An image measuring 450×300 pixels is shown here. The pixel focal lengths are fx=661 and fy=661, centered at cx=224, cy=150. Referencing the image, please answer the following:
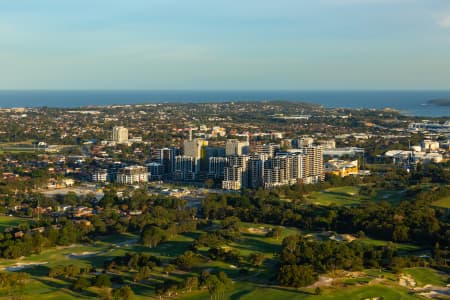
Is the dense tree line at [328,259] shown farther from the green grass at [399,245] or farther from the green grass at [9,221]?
the green grass at [9,221]

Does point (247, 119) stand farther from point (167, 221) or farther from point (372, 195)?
point (167, 221)

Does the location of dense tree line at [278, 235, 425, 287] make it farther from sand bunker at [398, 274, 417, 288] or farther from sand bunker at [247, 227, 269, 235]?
sand bunker at [247, 227, 269, 235]

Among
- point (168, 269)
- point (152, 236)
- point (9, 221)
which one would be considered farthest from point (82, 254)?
point (9, 221)

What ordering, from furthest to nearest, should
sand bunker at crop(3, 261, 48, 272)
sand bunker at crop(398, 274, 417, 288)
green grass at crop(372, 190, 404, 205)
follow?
green grass at crop(372, 190, 404, 205) < sand bunker at crop(3, 261, 48, 272) < sand bunker at crop(398, 274, 417, 288)

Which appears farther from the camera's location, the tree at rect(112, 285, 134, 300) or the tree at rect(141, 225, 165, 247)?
the tree at rect(141, 225, 165, 247)

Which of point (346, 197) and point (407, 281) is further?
point (346, 197)

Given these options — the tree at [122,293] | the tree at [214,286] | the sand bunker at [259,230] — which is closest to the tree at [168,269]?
the tree at [214,286]

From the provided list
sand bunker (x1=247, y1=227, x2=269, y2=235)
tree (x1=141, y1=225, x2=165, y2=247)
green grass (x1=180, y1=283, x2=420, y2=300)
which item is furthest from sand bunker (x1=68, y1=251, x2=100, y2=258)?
sand bunker (x1=247, y1=227, x2=269, y2=235)

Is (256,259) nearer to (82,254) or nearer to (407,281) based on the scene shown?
(407,281)
